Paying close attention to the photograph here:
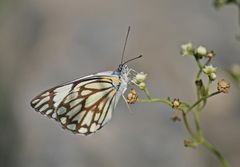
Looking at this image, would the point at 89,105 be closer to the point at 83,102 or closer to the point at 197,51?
the point at 83,102

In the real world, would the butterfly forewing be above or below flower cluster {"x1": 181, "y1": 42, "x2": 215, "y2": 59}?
above

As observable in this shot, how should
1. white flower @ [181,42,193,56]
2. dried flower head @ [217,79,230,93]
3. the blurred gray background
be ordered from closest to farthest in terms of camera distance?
dried flower head @ [217,79,230,93] < white flower @ [181,42,193,56] < the blurred gray background

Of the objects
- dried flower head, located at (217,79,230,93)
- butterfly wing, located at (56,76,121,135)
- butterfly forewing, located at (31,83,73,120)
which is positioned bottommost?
dried flower head, located at (217,79,230,93)

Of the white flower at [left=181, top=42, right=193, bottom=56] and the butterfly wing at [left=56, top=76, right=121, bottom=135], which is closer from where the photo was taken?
the white flower at [left=181, top=42, right=193, bottom=56]

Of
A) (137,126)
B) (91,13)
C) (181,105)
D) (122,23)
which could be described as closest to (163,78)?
(137,126)

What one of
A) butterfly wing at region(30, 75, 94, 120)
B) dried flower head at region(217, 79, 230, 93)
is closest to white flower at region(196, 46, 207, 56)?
dried flower head at region(217, 79, 230, 93)

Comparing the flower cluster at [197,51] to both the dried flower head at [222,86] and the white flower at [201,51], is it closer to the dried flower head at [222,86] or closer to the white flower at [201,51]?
the white flower at [201,51]

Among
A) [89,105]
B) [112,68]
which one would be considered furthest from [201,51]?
[112,68]

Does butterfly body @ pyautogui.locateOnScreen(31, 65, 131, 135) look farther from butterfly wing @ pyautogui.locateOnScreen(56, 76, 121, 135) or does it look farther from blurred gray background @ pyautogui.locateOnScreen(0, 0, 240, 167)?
blurred gray background @ pyautogui.locateOnScreen(0, 0, 240, 167)
